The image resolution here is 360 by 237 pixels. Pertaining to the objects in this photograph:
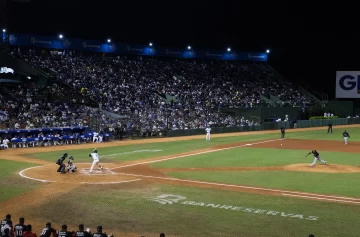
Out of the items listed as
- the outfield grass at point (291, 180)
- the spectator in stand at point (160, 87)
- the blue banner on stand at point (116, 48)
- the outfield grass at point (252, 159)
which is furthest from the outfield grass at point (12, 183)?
the blue banner on stand at point (116, 48)

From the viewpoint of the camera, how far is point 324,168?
25672mm

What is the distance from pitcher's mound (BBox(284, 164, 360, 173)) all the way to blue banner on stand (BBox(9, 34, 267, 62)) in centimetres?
4033

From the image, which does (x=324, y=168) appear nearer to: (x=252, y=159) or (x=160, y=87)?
(x=252, y=159)

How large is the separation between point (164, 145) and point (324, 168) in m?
16.8

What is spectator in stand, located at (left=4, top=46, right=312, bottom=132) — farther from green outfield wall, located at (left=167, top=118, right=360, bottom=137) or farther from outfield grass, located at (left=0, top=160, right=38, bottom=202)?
outfield grass, located at (left=0, top=160, right=38, bottom=202)

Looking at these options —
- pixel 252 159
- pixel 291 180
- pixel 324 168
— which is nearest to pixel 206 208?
pixel 291 180

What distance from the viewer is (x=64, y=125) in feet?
129

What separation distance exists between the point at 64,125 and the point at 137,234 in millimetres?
27953

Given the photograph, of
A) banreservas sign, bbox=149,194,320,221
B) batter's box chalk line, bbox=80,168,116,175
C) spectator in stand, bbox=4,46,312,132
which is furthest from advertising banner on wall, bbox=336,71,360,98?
banreservas sign, bbox=149,194,320,221

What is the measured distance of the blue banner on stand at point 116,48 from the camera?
54.8 m

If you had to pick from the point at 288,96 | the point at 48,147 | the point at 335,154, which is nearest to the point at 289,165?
the point at 335,154

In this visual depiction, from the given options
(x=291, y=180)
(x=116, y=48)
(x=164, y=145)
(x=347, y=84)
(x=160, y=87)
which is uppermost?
(x=116, y=48)

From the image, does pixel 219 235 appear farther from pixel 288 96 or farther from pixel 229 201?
pixel 288 96

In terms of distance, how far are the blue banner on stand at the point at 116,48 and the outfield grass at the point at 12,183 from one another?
31.6 meters
